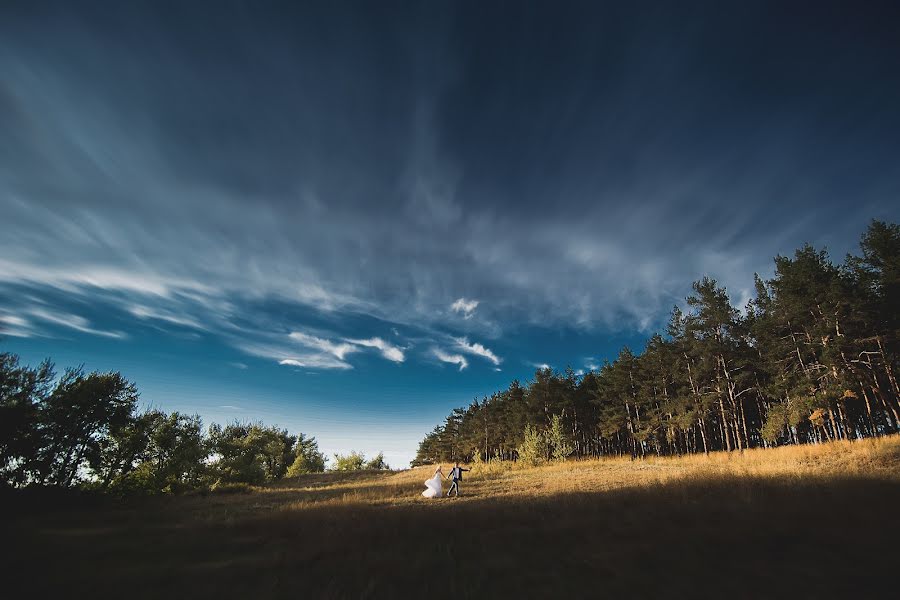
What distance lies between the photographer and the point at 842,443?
21875 mm

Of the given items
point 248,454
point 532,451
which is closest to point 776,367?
point 532,451

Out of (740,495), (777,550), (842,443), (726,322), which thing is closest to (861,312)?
(726,322)

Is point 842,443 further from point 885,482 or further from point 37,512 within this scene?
point 37,512

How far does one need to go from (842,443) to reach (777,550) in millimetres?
25932

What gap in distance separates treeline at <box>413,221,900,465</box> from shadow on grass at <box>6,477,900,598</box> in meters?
26.2

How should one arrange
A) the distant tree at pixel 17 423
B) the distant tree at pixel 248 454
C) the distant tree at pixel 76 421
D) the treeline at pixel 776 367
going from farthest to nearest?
the distant tree at pixel 248 454, the treeline at pixel 776 367, the distant tree at pixel 76 421, the distant tree at pixel 17 423

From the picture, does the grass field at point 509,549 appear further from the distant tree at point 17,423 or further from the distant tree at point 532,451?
the distant tree at point 532,451

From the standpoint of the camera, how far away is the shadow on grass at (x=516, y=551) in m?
5.10

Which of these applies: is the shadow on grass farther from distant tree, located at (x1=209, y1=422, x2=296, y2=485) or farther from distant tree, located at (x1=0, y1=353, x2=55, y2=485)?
distant tree, located at (x1=209, y1=422, x2=296, y2=485)

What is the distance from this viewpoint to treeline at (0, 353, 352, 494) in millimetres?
16250

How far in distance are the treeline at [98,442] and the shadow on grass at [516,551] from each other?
997 cm

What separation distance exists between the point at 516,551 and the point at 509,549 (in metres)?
0.23

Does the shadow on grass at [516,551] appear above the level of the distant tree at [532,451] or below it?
above

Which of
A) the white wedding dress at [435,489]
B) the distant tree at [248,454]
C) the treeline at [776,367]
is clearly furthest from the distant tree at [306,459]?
the white wedding dress at [435,489]
